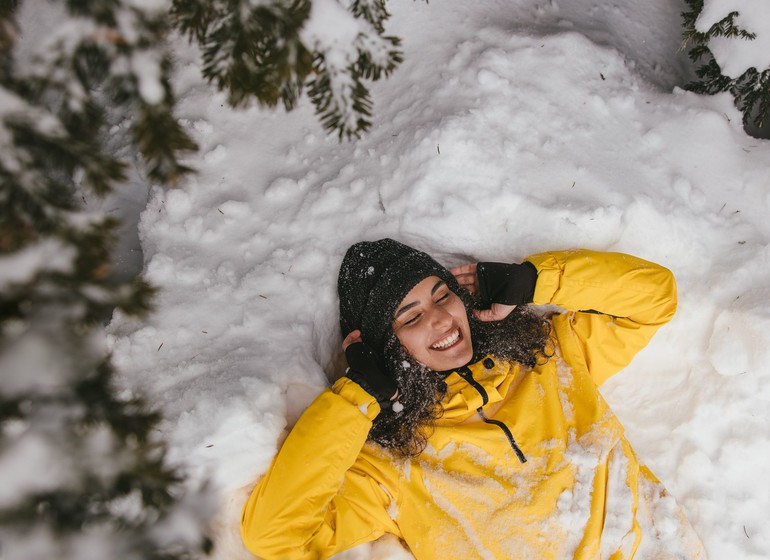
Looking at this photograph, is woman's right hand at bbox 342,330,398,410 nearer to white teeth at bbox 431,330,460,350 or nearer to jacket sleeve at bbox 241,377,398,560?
jacket sleeve at bbox 241,377,398,560

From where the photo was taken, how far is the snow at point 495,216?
3.06 metres

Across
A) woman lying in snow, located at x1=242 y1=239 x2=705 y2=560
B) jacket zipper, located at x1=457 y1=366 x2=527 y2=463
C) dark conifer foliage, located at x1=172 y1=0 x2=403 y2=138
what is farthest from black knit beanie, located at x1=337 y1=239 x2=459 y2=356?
dark conifer foliage, located at x1=172 y1=0 x2=403 y2=138

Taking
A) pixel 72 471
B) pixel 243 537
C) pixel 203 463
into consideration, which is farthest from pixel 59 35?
pixel 243 537

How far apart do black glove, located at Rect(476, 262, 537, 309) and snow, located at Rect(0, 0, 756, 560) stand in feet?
0.90

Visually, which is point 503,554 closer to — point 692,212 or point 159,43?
point 692,212

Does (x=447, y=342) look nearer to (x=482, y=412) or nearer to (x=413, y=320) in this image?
(x=413, y=320)

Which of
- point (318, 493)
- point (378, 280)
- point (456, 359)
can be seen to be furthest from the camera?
point (378, 280)

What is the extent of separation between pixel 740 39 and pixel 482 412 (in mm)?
2571

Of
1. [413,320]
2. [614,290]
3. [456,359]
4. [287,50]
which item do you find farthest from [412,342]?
[287,50]

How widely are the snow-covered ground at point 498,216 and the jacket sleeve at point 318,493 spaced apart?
190 mm

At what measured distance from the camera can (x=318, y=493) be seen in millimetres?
2717

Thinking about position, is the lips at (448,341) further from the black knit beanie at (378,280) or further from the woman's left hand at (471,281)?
the woman's left hand at (471,281)

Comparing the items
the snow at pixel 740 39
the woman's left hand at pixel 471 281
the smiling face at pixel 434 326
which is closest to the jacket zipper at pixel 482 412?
the smiling face at pixel 434 326

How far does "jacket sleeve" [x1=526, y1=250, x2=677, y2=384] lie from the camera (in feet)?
9.91
